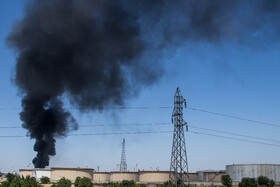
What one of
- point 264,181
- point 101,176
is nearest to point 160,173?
point 264,181

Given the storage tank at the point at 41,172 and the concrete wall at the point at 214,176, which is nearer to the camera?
the storage tank at the point at 41,172

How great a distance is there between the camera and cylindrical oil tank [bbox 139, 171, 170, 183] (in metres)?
86.9

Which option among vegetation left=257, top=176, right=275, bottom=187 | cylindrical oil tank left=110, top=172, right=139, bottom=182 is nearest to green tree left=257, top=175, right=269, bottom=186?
vegetation left=257, top=176, right=275, bottom=187

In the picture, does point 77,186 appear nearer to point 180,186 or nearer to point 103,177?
point 180,186

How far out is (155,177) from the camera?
287ft

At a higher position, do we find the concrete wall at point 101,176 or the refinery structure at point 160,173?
the refinery structure at point 160,173

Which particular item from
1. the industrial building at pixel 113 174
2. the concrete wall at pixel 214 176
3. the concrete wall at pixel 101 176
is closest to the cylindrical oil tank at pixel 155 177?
the industrial building at pixel 113 174

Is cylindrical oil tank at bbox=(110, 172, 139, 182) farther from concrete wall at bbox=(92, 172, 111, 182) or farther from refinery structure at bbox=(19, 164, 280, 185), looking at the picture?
concrete wall at bbox=(92, 172, 111, 182)

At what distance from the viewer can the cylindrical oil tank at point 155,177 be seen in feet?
285

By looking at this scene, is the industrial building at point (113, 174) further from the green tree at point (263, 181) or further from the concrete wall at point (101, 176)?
the green tree at point (263, 181)

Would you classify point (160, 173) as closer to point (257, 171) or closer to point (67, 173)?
point (67, 173)

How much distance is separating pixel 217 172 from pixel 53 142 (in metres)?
53.6

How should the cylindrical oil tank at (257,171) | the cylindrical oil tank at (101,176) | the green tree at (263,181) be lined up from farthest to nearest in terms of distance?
the cylindrical oil tank at (101,176), the cylindrical oil tank at (257,171), the green tree at (263,181)

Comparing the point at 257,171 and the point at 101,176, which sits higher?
the point at 257,171
